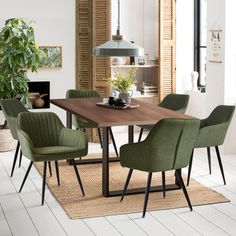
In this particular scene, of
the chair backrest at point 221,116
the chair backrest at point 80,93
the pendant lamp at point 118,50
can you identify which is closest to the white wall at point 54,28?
the chair backrest at point 80,93

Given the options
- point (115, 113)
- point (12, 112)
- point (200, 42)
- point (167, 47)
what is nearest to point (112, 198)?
point (115, 113)

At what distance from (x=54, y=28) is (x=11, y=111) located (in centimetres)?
A: 238

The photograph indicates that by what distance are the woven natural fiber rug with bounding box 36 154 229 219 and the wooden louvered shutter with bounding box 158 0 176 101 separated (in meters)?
2.82

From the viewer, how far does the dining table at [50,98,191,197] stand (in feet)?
19.6

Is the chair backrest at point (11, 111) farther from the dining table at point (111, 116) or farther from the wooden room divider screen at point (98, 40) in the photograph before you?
the wooden room divider screen at point (98, 40)

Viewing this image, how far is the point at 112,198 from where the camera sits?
20.0 feet

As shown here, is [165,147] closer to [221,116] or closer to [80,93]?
[221,116]

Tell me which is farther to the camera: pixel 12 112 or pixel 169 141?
pixel 12 112

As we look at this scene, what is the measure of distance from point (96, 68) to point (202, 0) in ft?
6.80

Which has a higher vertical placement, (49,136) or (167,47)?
(167,47)

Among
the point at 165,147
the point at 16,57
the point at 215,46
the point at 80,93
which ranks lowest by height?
the point at 165,147

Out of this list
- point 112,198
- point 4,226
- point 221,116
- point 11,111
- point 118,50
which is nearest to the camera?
point 4,226

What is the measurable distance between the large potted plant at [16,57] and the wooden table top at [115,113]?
3.41 ft

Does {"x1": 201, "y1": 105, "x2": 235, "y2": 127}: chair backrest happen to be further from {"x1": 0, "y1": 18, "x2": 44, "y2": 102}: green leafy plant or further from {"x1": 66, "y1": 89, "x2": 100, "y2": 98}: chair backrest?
{"x1": 0, "y1": 18, "x2": 44, "y2": 102}: green leafy plant
